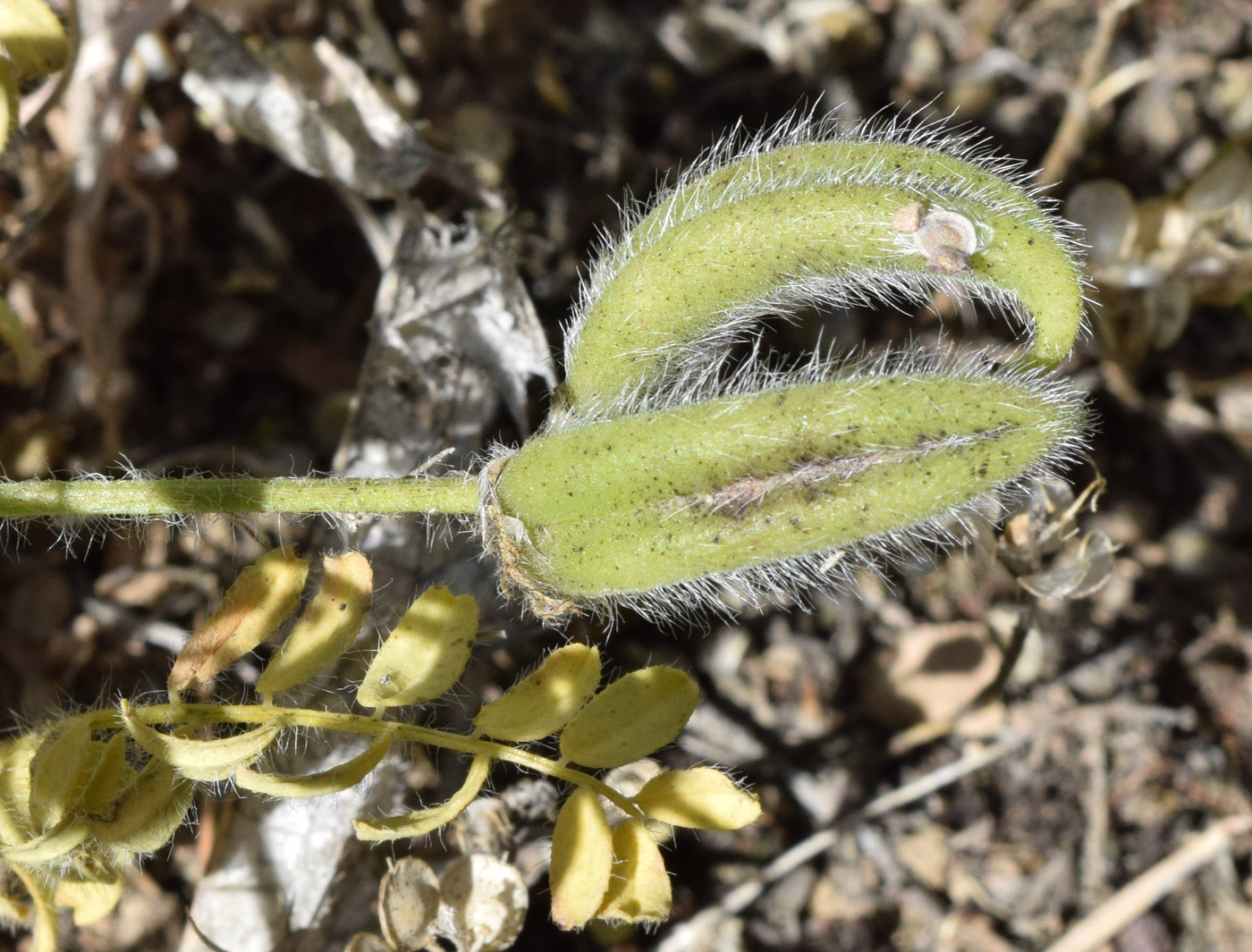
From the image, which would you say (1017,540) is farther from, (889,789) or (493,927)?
(493,927)

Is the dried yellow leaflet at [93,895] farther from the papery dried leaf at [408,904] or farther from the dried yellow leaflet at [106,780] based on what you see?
the papery dried leaf at [408,904]

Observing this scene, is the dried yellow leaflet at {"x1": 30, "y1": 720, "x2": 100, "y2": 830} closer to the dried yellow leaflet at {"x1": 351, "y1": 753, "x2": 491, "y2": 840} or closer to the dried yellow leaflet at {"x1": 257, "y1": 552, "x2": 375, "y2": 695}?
the dried yellow leaflet at {"x1": 257, "y1": 552, "x2": 375, "y2": 695}

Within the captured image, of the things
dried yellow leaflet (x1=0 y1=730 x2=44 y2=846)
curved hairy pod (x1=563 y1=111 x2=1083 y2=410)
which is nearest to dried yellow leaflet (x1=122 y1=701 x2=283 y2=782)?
dried yellow leaflet (x1=0 y1=730 x2=44 y2=846)

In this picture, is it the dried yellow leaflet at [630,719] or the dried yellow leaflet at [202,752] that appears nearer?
the dried yellow leaflet at [202,752]

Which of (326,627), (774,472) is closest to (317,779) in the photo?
(326,627)

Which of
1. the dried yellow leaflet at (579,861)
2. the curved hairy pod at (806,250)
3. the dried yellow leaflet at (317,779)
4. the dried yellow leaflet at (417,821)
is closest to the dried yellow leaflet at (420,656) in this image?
the dried yellow leaflet at (317,779)

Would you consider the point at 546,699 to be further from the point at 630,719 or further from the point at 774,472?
the point at 774,472

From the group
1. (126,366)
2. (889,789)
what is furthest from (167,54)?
(889,789)
